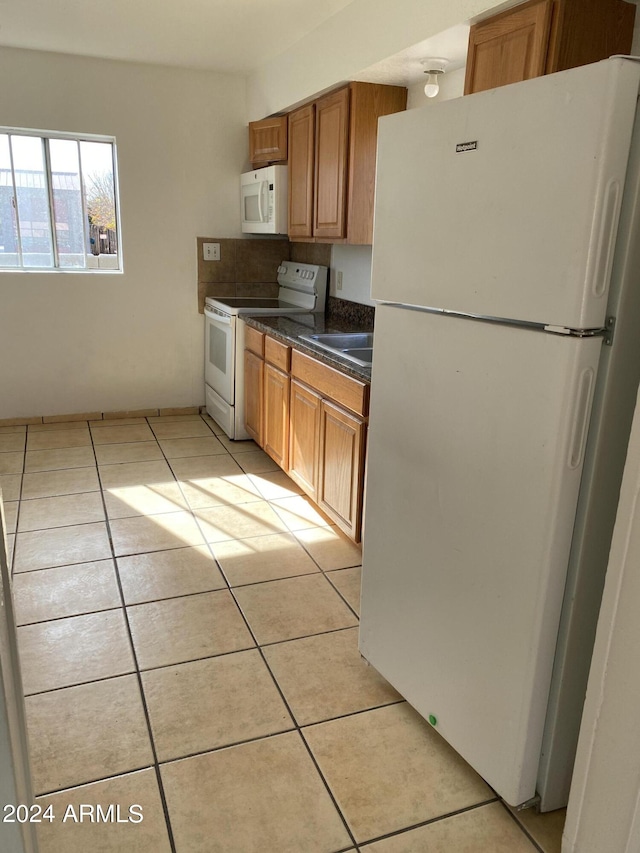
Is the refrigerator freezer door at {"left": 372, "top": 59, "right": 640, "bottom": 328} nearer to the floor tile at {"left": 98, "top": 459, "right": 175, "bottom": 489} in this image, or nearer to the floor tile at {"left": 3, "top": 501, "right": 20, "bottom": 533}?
the floor tile at {"left": 3, "top": 501, "right": 20, "bottom": 533}

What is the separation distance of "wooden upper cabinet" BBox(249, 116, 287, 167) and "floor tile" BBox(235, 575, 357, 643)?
275cm

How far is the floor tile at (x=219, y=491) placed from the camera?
3.35 metres

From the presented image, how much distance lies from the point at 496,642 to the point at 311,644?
2.88ft

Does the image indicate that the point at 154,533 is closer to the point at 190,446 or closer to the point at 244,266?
the point at 190,446

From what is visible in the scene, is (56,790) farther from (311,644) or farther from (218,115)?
(218,115)

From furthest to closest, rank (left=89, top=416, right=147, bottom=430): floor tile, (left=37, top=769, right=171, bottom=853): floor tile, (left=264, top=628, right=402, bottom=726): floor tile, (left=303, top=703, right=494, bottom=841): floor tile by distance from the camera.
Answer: (left=89, top=416, right=147, bottom=430): floor tile
(left=264, top=628, right=402, bottom=726): floor tile
(left=303, top=703, right=494, bottom=841): floor tile
(left=37, top=769, right=171, bottom=853): floor tile

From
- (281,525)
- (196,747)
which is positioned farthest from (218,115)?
(196,747)

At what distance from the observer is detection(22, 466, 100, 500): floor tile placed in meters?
3.41

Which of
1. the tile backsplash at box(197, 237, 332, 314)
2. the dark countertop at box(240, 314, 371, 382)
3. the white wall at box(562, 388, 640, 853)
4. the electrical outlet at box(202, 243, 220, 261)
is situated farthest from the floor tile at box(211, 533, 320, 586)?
the electrical outlet at box(202, 243, 220, 261)

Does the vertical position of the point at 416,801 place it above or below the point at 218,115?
below

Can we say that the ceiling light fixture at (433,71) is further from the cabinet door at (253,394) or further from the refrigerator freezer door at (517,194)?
the cabinet door at (253,394)

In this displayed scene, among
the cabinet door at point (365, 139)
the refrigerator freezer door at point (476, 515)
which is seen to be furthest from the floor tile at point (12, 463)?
the refrigerator freezer door at point (476, 515)

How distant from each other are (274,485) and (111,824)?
217cm

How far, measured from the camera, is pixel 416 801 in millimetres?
1611
